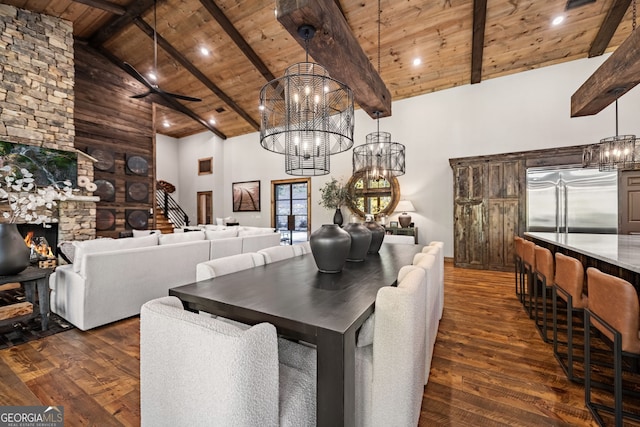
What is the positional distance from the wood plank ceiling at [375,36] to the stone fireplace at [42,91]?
0.39 metres

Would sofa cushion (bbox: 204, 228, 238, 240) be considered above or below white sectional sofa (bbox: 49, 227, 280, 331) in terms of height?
above

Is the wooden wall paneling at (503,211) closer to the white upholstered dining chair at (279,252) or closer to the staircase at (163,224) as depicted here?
the white upholstered dining chair at (279,252)

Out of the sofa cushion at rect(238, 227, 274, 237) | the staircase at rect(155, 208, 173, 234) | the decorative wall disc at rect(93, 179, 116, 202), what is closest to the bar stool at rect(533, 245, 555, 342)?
the sofa cushion at rect(238, 227, 274, 237)

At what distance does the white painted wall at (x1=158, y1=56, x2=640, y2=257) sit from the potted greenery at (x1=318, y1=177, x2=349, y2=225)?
264 mm

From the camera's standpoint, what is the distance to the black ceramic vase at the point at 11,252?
2443 millimetres

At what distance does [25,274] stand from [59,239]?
12.9 feet

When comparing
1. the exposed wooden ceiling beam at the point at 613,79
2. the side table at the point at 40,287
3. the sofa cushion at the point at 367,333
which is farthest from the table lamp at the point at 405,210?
the side table at the point at 40,287

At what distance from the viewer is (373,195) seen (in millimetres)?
7059

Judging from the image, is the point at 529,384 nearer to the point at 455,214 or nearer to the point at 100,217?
the point at 455,214

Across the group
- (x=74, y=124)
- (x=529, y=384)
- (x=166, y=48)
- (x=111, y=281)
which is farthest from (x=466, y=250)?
(x=74, y=124)

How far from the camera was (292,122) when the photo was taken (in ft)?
6.49

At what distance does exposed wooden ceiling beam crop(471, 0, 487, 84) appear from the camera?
4.23 m

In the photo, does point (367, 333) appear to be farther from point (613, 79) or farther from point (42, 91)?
point (42, 91)

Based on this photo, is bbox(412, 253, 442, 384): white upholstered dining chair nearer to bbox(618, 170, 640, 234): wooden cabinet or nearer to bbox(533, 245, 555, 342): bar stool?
bbox(533, 245, 555, 342): bar stool
